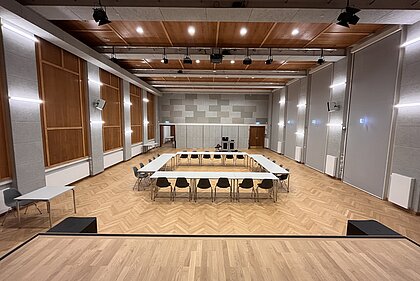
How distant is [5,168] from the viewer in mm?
4402

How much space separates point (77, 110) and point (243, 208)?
252 inches

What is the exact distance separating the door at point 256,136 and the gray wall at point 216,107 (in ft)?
2.84

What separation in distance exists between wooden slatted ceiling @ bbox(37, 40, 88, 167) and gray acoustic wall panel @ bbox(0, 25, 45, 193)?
43 cm

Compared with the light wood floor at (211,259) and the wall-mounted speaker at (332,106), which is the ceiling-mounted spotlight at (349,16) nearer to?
the light wood floor at (211,259)

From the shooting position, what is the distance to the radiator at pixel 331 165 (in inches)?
299

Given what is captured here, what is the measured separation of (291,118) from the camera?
12109mm

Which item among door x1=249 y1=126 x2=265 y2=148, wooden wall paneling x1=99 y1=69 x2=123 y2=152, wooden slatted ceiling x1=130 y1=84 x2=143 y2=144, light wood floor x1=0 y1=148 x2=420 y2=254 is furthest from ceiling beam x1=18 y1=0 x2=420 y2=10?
door x1=249 y1=126 x2=265 y2=148

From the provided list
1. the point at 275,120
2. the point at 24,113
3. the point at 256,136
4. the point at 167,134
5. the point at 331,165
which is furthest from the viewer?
the point at 167,134

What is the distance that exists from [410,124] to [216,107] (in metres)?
12.9

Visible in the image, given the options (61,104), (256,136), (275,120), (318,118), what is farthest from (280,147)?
(61,104)

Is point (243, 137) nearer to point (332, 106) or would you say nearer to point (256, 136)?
point (256, 136)

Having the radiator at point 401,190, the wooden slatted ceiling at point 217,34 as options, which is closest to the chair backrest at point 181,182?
the wooden slatted ceiling at point 217,34

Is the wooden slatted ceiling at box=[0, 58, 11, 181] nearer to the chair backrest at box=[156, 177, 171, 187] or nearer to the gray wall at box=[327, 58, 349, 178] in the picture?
the chair backrest at box=[156, 177, 171, 187]

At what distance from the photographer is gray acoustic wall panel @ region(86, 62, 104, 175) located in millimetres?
7414
